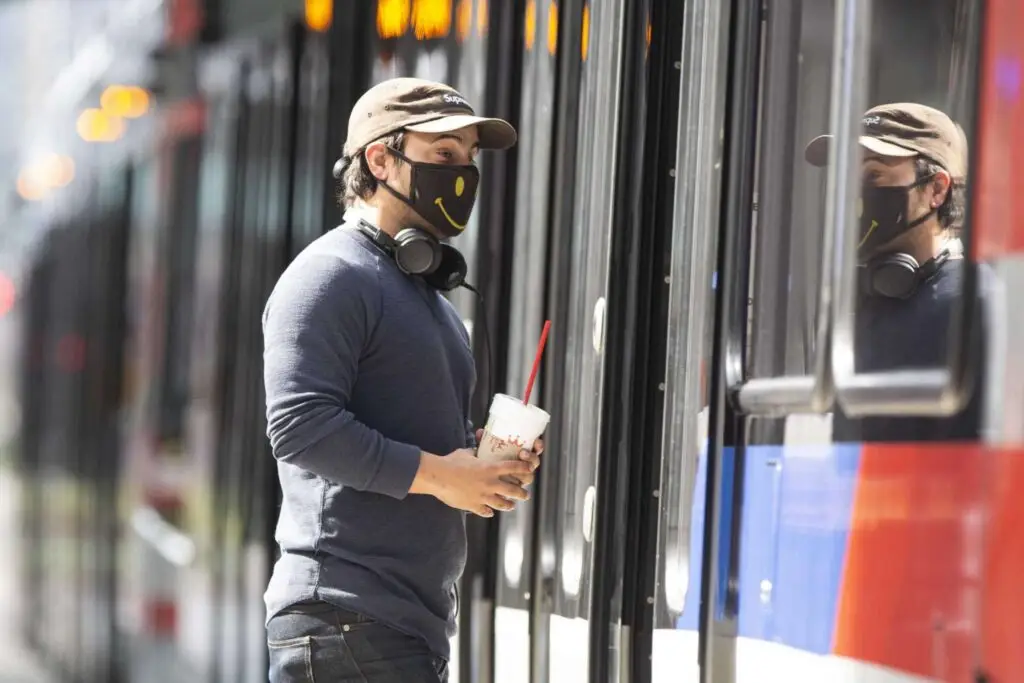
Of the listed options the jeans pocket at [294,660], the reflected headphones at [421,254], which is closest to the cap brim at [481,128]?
the reflected headphones at [421,254]

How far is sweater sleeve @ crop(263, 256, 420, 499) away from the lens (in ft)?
6.59

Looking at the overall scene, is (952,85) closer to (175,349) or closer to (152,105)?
(175,349)

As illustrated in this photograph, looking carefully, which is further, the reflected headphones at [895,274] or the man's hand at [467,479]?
the man's hand at [467,479]

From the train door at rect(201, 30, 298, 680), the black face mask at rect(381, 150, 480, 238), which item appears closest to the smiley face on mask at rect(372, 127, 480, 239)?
the black face mask at rect(381, 150, 480, 238)

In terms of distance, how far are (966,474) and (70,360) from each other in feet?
22.5

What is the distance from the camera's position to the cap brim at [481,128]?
2256 mm

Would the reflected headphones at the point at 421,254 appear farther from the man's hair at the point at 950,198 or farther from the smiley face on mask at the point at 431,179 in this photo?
the man's hair at the point at 950,198

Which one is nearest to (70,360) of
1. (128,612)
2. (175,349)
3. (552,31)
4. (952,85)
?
(128,612)

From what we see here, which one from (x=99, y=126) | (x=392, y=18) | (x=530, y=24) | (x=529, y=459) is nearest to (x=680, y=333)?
(x=529, y=459)

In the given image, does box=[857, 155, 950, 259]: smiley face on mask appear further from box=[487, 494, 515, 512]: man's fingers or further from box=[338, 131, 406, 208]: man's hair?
box=[338, 131, 406, 208]: man's hair

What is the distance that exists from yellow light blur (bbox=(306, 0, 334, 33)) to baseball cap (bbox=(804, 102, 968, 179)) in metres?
2.39

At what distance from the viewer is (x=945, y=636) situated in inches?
64.1

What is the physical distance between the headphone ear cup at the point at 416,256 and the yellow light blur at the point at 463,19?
0.94 m

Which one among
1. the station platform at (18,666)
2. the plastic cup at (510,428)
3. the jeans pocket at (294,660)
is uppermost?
the plastic cup at (510,428)
